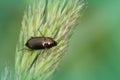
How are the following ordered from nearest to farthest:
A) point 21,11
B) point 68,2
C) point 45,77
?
point 45,77
point 68,2
point 21,11

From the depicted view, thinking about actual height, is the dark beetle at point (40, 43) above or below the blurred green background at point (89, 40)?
above

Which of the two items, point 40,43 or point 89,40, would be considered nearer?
point 40,43

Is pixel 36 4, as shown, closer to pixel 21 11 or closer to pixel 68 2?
pixel 68 2

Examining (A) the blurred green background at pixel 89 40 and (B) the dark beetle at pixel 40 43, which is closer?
(B) the dark beetle at pixel 40 43

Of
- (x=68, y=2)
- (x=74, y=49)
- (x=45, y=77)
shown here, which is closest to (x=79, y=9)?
(x=68, y=2)
